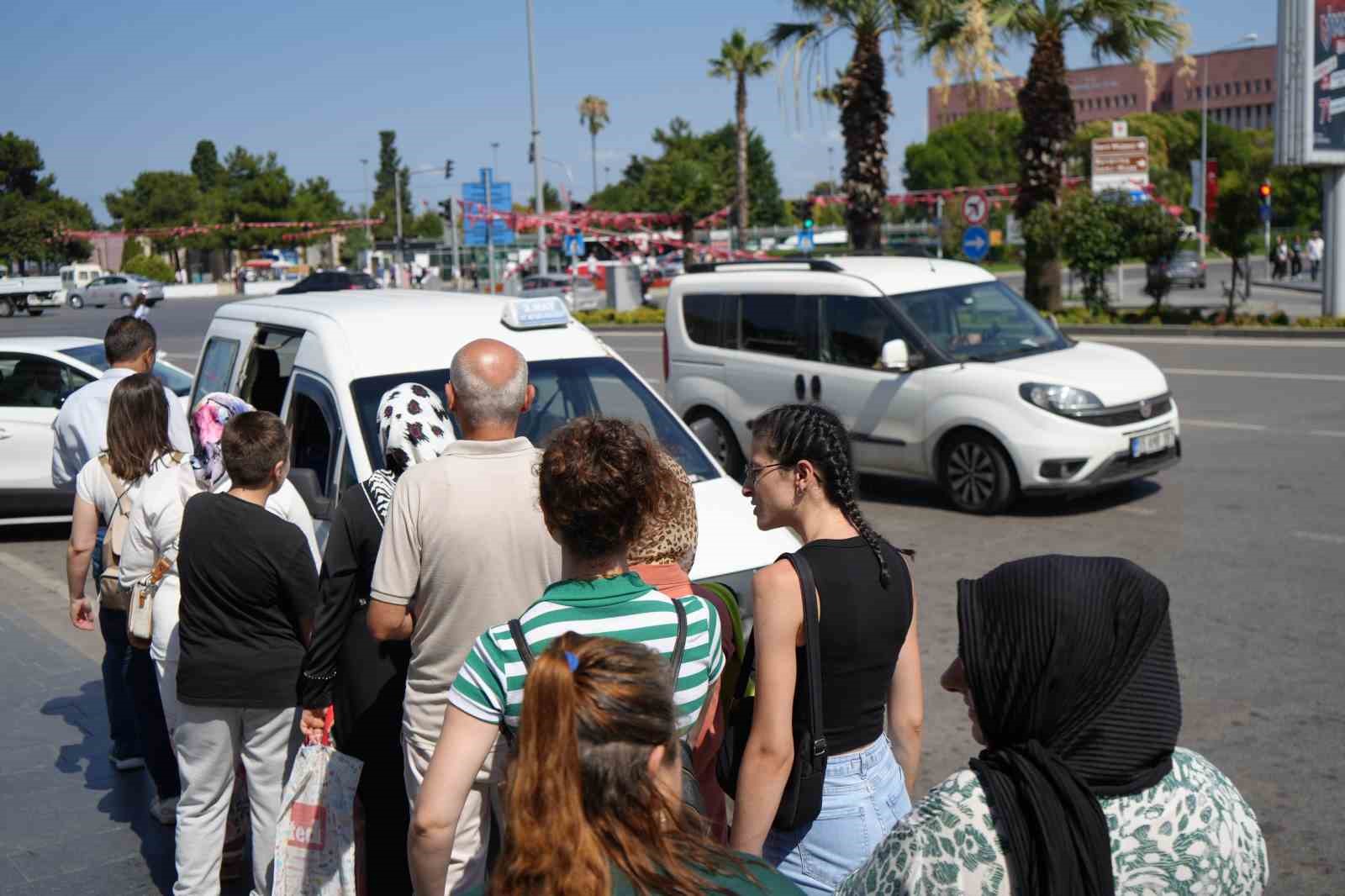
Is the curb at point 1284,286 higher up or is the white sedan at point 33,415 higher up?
the curb at point 1284,286

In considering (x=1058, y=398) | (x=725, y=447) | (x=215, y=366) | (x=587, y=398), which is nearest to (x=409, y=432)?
(x=587, y=398)

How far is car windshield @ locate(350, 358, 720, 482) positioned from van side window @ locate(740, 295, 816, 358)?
202 inches

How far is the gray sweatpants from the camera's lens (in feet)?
13.3

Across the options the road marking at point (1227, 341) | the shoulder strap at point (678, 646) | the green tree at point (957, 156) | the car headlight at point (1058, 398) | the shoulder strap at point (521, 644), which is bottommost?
the road marking at point (1227, 341)

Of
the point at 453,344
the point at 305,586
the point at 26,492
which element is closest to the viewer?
the point at 305,586

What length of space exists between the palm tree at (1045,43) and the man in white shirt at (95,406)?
22413 millimetres

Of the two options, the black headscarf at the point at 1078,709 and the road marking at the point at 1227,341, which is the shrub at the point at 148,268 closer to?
the road marking at the point at 1227,341

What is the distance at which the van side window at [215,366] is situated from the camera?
Result: 6.83m

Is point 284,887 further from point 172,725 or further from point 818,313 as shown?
point 818,313

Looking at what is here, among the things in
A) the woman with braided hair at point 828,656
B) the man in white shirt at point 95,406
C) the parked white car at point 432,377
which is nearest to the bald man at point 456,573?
the woman with braided hair at point 828,656

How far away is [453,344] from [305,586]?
2027 mm

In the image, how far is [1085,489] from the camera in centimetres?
1005

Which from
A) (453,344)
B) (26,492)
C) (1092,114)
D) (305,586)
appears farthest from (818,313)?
(1092,114)

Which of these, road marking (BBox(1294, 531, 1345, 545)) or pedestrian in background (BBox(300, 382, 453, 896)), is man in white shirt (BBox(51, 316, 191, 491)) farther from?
road marking (BBox(1294, 531, 1345, 545))
